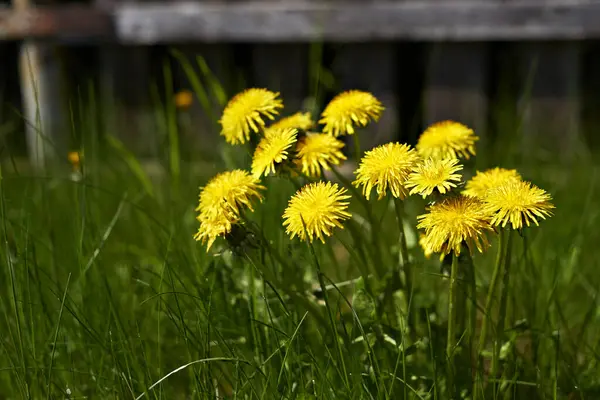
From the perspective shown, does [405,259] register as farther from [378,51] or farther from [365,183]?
[378,51]

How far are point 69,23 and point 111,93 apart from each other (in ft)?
1.25

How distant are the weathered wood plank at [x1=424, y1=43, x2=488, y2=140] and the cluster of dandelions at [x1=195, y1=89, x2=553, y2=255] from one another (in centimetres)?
201

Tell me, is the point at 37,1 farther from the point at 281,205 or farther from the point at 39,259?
the point at 281,205

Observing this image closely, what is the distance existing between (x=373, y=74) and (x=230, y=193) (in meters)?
2.29

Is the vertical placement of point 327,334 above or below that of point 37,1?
below

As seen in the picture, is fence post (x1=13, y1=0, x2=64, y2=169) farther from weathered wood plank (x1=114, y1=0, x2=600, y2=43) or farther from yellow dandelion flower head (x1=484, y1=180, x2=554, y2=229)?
yellow dandelion flower head (x1=484, y1=180, x2=554, y2=229)

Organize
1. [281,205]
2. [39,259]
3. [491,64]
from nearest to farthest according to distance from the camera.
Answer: [281,205], [39,259], [491,64]

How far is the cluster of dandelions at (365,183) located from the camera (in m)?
0.90

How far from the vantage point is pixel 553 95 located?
3119mm

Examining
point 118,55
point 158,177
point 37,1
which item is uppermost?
point 37,1

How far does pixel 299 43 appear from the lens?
321 cm

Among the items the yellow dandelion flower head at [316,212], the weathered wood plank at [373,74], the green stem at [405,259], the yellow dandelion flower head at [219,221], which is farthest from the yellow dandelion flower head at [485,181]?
the weathered wood plank at [373,74]

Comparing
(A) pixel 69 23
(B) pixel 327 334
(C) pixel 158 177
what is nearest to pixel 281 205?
(B) pixel 327 334

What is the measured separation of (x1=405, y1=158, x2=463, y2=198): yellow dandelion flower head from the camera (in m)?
0.92
